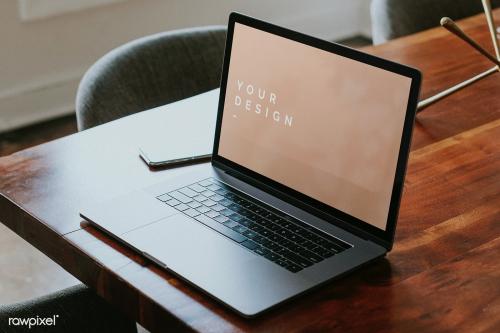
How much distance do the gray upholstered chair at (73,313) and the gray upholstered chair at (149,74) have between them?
35 cm

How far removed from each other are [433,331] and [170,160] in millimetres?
545

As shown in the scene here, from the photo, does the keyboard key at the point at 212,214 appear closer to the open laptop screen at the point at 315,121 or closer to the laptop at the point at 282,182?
the laptop at the point at 282,182

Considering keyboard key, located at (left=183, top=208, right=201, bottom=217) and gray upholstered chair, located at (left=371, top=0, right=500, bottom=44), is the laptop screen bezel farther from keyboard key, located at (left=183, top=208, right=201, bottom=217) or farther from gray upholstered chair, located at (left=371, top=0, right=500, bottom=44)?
gray upholstered chair, located at (left=371, top=0, right=500, bottom=44)

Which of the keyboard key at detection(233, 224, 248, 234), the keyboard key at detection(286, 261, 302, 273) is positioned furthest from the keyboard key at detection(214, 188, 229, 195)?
the keyboard key at detection(286, 261, 302, 273)

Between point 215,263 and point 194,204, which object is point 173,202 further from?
point 215,263

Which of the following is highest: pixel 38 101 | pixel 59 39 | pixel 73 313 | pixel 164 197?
pixel 164 197

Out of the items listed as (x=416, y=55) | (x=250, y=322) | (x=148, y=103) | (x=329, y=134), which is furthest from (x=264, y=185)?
(x=416, y=55)

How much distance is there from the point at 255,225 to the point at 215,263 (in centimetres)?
11

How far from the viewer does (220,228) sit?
1.19 metres

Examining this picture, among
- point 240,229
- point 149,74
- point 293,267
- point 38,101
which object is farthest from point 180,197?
point 38,101

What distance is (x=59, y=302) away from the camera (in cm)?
139

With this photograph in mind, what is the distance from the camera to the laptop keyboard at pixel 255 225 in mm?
1131

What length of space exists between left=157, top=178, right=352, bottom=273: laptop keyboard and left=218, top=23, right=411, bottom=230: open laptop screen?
5 centimetres

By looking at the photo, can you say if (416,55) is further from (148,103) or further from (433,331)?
(433,331)
